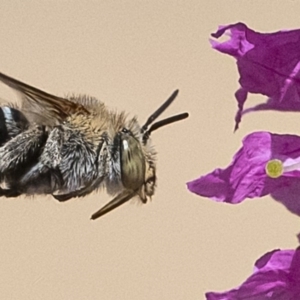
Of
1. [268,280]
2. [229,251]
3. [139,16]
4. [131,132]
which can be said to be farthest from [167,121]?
[139,16]

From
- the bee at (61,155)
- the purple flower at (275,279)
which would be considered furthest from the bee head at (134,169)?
the purple flower at (275,279)

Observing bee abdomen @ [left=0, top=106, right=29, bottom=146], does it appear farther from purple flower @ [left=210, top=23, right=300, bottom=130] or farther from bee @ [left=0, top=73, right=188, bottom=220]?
purple flower @ [left=210, top=23, right=300, bottom=130]

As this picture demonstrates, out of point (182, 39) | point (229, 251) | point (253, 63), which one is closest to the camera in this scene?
point (253, 63)

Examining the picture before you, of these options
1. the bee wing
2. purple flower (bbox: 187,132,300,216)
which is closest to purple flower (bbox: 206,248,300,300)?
purple flower (bbox: 187,132,300,216)

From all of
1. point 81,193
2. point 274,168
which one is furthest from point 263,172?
point 81,193

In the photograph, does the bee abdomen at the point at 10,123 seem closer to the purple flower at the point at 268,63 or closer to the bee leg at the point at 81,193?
the bee leg at the point at 81,193

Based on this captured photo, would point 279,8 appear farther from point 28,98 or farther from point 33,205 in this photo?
point 28,98

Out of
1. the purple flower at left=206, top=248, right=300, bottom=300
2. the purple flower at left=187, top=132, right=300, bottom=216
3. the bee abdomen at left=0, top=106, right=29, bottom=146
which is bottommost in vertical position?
the purple flower at left=206, top=248, right=300, bottom=300
